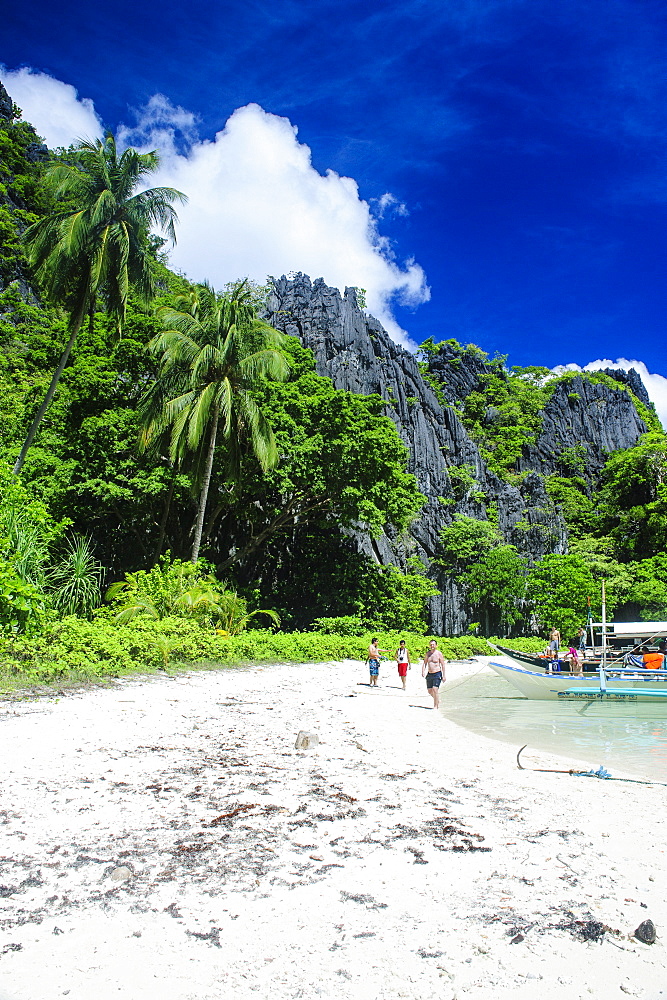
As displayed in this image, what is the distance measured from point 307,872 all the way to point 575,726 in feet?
33.3

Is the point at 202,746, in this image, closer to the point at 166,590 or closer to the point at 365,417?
the point at 166,590

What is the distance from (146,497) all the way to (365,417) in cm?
909

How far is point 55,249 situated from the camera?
18.3m

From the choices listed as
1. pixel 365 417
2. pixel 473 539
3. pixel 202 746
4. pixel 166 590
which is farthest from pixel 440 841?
pixel 473 539

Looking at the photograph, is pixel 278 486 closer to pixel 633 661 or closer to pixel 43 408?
pixel 43 408

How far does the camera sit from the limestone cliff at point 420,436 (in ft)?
135

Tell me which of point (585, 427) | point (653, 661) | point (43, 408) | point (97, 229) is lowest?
point (653, 661)

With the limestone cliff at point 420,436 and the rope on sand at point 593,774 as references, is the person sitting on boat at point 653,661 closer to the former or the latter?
the rope on sand at point 593,774

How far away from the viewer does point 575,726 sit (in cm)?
1255

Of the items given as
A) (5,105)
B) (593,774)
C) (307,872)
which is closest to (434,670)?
(593,774)

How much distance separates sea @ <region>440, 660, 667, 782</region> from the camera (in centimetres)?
904

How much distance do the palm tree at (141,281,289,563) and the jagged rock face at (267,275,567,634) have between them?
18522 millimetres

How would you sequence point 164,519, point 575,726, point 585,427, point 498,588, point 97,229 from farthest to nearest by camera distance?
point 585,427, point 498,588, point 164,519, point 97,229, point 575,726

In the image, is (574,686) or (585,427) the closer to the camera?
(574,686)
